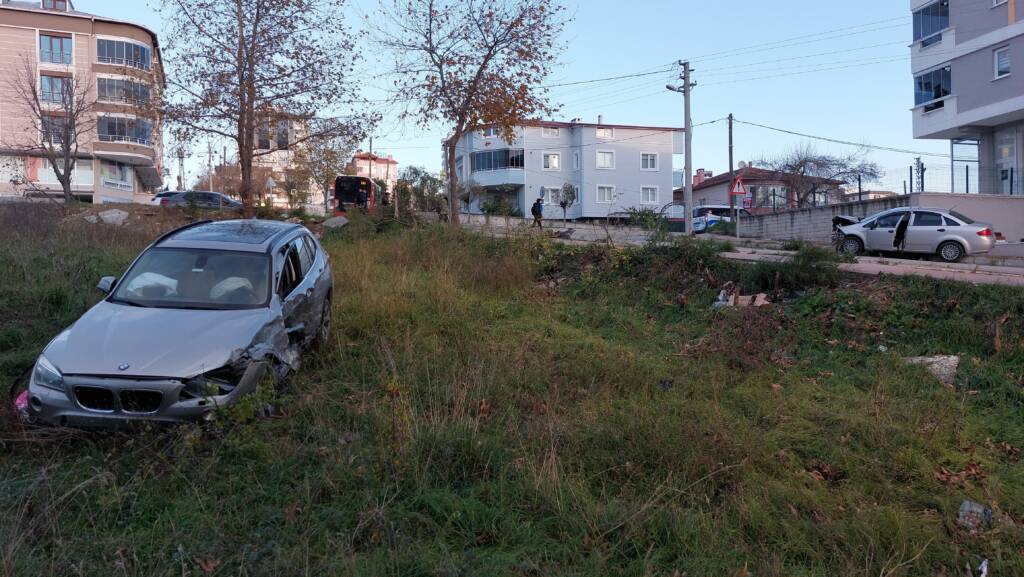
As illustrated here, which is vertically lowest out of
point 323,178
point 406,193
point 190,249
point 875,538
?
point 875,538

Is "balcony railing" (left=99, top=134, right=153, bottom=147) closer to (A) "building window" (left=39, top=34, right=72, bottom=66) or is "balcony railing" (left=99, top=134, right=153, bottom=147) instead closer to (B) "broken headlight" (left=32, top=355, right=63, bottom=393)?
(A) "building window" (left=39, top=34, right=72, bottom=66)

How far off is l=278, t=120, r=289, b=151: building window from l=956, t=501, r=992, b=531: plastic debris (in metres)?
18.9

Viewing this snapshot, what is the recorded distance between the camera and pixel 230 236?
7609mm

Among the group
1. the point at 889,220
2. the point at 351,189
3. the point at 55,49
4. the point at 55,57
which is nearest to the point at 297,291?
the point at 889,220

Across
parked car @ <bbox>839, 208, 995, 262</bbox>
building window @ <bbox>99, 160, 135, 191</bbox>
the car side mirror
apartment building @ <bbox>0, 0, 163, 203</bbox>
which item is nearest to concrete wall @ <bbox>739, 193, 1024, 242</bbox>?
parked car @ <bbox>839, 208, 995, 262</bbox>

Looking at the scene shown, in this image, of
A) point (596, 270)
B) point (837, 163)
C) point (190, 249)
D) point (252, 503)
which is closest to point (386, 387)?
point (252, 503)

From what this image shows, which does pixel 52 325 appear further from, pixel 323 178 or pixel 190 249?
Result: pixel 323 178

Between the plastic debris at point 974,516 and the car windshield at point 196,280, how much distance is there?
5572 mm

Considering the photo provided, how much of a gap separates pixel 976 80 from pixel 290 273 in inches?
1237

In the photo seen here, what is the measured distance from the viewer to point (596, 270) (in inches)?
533

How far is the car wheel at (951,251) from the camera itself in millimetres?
18719

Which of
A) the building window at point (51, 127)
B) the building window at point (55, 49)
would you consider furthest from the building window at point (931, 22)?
the building window at point (55, 49)

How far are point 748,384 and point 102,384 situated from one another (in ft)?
18.1

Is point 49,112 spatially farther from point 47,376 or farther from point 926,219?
point 926,219
